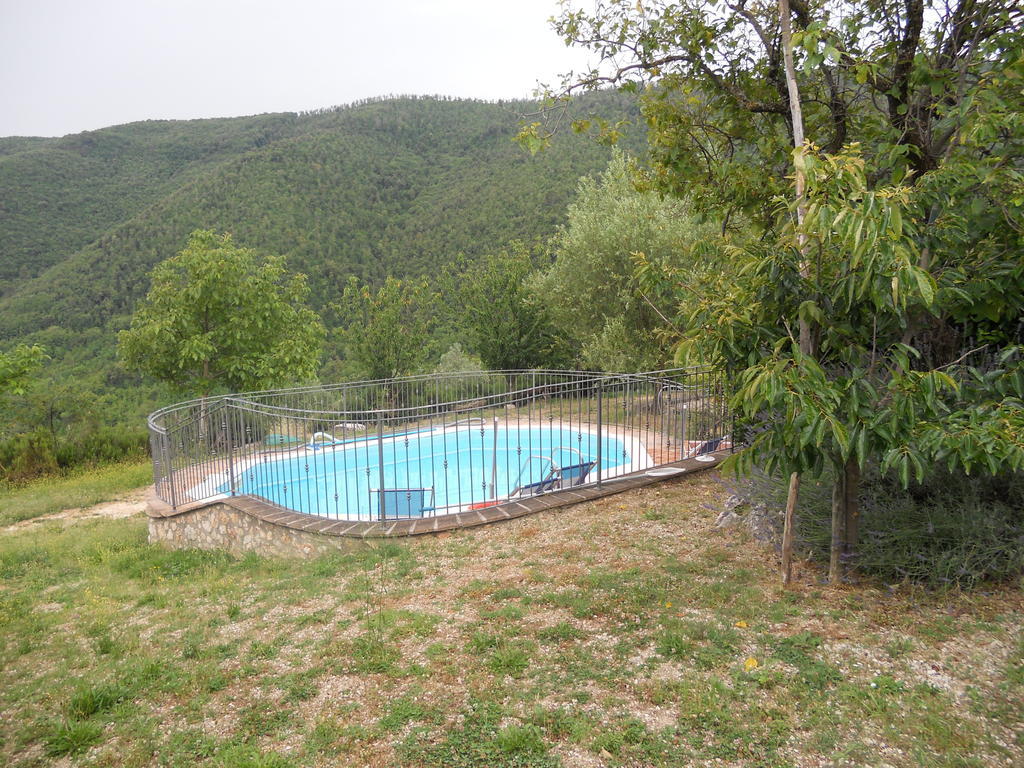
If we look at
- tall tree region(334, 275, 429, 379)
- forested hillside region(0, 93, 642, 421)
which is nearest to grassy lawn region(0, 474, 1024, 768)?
tall tree region(334, 275, 429, 379)

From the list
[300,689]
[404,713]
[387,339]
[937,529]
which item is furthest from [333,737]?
[387,339]

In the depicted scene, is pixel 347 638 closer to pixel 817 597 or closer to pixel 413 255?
pixel 817 597

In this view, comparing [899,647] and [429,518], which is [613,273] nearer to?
[429,518]

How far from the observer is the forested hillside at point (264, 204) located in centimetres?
3631

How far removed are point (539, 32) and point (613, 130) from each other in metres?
1.37

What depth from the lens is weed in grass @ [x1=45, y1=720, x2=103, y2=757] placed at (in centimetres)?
332

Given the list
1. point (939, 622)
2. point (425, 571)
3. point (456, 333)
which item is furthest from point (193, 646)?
point (456, 333)

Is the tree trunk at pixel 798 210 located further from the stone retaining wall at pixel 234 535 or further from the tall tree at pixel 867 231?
the stone retaining wall at pixel 234 535

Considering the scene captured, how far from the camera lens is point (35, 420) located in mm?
17000

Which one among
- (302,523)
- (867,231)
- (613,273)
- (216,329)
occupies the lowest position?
(302,523)

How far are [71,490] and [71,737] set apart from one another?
11.4 m

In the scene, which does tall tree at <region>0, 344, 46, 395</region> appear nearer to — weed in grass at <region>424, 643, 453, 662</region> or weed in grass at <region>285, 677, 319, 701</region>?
weed in grass at <region>285, 677, 319, 701</region>

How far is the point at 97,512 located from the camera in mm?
10992

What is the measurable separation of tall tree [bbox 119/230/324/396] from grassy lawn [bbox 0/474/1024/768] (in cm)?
1051
